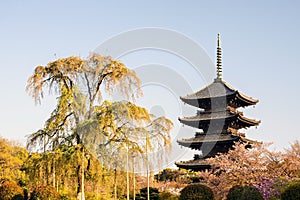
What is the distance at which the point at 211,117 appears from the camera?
25.5 m

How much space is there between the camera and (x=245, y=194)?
1270 cm

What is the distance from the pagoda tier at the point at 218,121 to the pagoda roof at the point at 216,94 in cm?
95

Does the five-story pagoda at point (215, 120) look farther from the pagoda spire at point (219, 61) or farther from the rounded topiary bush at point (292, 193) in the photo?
the rounded topiary bush at point (292, 193)

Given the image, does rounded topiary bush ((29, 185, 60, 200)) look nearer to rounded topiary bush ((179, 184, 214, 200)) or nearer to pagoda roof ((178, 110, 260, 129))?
rounded topiary bush ((179, 184, 214, 200))

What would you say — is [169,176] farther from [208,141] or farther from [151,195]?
[208,141]

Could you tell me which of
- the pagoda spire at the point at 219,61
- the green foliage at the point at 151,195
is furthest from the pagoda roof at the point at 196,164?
the pagoda spire at the point at 219,61

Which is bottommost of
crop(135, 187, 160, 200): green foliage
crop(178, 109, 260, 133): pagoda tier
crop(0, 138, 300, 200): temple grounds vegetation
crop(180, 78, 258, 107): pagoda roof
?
crop(135, 187, 160, 200): green foliage

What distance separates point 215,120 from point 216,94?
160 centimetres

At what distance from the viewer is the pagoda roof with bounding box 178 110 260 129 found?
24906 mm

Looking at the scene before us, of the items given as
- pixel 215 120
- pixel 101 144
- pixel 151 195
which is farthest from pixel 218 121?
pixel 101 144

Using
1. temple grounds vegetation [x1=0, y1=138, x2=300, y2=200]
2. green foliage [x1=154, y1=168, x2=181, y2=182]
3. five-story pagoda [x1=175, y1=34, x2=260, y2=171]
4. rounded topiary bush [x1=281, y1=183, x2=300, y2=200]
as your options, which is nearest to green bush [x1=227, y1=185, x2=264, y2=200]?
rounded topiary bush [x1=281, y1=183, x2=300, y2=200]

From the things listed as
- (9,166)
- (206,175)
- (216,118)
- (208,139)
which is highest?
(216,118)

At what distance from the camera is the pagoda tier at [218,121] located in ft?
82.1

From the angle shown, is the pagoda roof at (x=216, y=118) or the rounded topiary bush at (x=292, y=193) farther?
the pagoda roof at (x=216, y=118)
